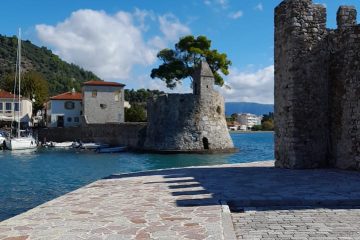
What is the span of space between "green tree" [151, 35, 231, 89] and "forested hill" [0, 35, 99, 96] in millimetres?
65165

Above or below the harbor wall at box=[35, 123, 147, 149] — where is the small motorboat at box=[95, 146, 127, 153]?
below

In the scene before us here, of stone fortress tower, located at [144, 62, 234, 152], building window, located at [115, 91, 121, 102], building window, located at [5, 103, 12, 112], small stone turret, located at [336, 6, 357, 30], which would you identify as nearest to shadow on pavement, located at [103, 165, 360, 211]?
small stone turret, located at [336, 6, 357, 30]

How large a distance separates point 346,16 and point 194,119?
2724 centimetres

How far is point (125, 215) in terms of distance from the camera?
8133 mm

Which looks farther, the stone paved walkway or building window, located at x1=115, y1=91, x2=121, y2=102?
building window, located at x1=115, y1=91, x2=121, y2=102

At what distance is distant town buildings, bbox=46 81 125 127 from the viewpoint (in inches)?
2376

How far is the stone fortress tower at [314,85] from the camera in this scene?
15.6 metres

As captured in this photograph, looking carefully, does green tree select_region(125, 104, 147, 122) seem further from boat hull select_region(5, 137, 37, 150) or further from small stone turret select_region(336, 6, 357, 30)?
small stone turret select_region(336, 6, 357, 30)

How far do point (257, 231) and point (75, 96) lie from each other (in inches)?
2534

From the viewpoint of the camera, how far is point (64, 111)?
217 ft

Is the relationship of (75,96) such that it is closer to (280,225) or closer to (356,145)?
(356,145)

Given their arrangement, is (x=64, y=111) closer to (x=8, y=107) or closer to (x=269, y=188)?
(x=8, y=107)

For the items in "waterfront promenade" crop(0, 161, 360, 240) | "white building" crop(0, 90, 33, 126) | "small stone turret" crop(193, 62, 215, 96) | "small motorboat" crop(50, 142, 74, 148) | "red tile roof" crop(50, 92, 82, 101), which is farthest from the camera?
"red tile roof" crop(50, 92, 82, 101)

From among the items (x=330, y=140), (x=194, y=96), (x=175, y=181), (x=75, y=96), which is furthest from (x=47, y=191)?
(x=75, y=96)
